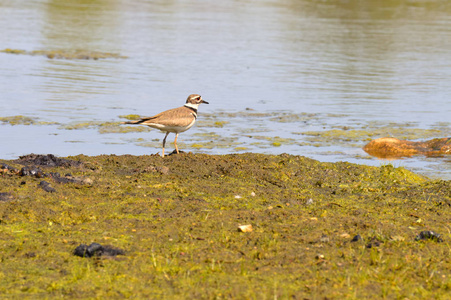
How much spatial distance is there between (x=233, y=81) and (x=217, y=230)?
1532 cm

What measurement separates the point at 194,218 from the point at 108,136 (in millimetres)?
7254

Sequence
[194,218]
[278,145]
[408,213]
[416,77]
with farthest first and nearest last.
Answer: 1. [416,77]
2. [278,145]
3. [408,213]
4. [194,218]

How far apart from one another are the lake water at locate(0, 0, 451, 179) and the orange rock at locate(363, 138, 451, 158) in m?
0.33

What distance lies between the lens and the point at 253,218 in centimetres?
Answer: 683

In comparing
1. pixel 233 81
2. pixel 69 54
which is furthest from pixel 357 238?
pixel 69 54

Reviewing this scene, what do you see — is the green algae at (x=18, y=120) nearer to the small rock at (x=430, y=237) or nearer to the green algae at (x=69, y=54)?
the small rock at (x=430, y=237)

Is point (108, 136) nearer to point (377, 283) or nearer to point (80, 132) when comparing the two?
point (80, 132)

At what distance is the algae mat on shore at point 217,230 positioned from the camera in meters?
5.16

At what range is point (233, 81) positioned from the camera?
21453 millimetres

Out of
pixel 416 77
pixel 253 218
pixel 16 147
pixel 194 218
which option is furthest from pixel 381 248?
pixel 416 77

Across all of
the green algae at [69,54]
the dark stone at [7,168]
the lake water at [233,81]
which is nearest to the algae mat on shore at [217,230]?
the dark stone at [7,168]

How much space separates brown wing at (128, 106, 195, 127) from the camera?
1020cm

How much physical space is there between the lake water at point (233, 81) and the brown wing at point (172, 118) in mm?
2180

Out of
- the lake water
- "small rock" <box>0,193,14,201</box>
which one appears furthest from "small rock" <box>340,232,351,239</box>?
the lake water
